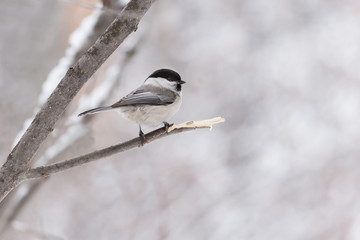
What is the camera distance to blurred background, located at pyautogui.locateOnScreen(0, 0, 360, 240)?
17.5 ft

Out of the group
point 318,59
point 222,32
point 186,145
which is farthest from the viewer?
point 222,32

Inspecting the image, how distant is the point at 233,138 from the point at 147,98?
4.60 m

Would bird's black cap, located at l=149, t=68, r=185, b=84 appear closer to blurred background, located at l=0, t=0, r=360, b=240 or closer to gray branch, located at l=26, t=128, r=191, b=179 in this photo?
blurred background, located at l=0, t=0, r=360, b=240

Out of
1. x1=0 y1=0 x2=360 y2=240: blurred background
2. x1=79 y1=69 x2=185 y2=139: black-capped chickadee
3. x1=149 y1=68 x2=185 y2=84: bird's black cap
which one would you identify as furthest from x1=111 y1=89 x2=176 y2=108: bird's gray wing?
x1=0 y1=0 x2=360 y2=240: blurred background

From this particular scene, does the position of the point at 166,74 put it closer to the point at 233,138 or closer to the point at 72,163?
the point at 72,163

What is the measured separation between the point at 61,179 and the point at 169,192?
1719 millimetres

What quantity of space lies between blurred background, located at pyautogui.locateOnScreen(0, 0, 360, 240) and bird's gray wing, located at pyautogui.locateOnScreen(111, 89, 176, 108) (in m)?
0.63

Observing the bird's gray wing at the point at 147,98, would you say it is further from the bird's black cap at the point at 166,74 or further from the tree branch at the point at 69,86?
the tree branch at the point at 69,86

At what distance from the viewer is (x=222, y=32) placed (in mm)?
8078

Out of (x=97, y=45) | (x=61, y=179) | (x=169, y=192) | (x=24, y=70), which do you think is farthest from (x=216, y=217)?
(x=97, y=45)

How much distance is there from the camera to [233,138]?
270 inches

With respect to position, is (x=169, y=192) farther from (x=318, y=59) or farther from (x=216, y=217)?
(x=318, y=59)

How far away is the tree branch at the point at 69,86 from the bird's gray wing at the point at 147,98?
94 centimetres

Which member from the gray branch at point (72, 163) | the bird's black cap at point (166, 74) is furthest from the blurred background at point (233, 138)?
the gray branch at point (72, 163)
